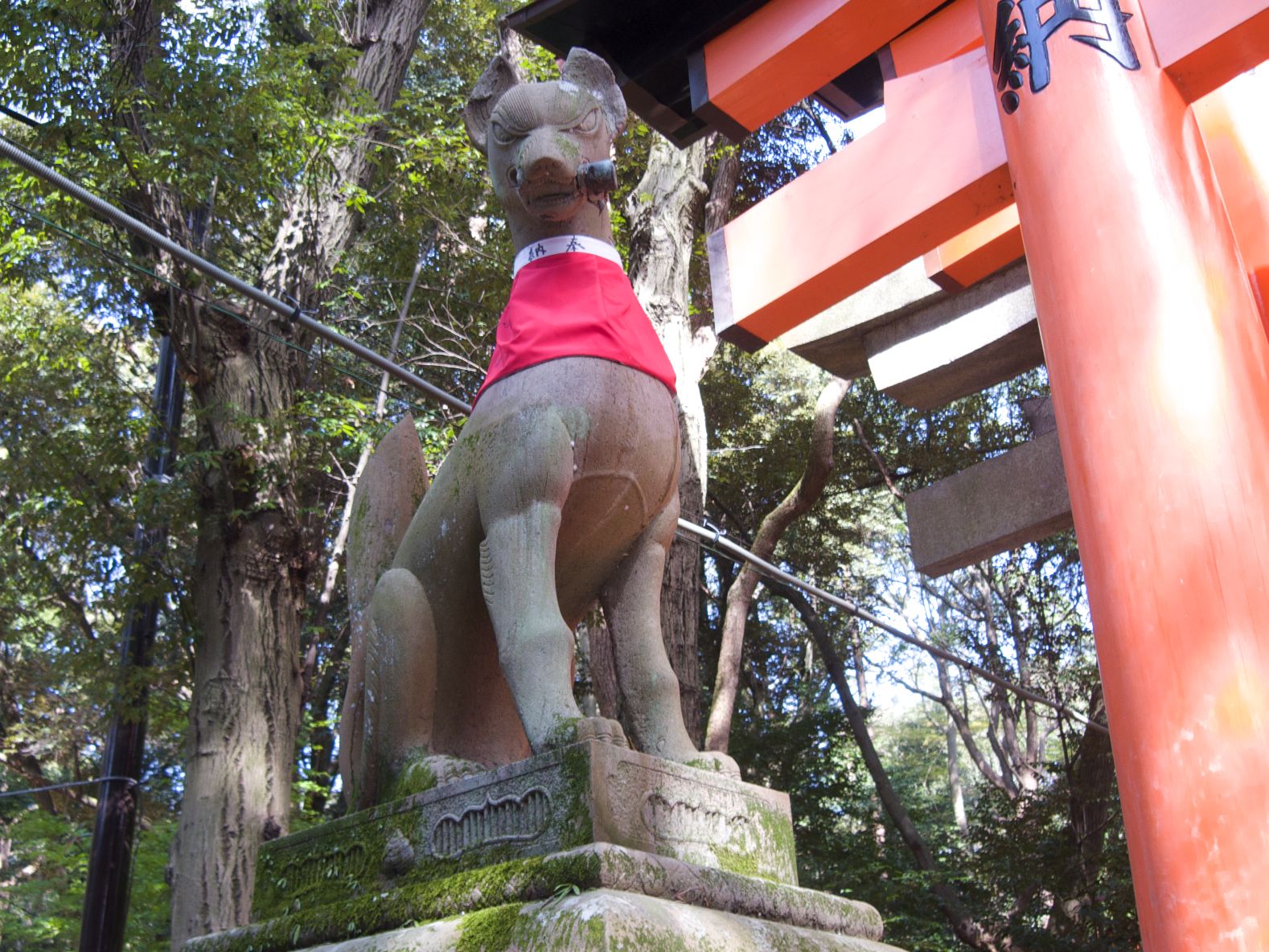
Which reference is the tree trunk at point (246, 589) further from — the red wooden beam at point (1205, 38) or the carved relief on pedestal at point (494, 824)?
the red wooden beam at point (1205, 38)

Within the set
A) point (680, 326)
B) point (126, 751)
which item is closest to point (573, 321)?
point (680, 326)

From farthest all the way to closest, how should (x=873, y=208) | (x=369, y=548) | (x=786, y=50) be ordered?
(x=786, y=50)
(x=873, y=208)
(x=369, y=548)

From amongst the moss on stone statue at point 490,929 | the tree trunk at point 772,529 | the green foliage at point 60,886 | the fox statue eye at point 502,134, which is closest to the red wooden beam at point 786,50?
the fox statue eye at point 502,134

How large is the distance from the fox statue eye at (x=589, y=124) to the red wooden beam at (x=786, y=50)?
4.84ft

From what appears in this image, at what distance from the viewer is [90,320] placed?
11.6 metres

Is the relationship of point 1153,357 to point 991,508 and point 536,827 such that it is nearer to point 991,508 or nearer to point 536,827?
point 536,827

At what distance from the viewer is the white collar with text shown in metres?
2.98

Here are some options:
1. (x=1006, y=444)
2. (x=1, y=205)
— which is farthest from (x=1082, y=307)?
(x=1006, y=444)

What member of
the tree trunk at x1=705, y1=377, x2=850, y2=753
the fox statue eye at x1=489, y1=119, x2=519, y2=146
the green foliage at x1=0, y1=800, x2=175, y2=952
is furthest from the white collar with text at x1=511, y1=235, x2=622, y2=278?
the green foliage at x1=0, y1=800, x2=175, y2=952

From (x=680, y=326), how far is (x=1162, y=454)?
5.90m

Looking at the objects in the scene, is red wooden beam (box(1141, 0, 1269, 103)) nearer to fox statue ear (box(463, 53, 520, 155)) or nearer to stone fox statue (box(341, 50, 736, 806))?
stone fox statue (box(341, 50, 736, 806))

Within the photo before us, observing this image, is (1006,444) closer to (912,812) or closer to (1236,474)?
(912,812)

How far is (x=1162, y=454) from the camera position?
2.57 m

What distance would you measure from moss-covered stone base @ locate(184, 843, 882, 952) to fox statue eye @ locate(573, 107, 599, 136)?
1709 millimetres
